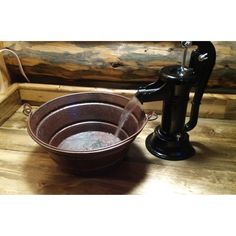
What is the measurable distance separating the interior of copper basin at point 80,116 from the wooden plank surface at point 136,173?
82 millimetres

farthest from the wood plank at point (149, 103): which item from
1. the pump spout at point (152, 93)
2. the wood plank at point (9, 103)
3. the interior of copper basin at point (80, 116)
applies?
the pump spout at point (152, 93)

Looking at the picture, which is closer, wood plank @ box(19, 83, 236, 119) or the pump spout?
the pump spout

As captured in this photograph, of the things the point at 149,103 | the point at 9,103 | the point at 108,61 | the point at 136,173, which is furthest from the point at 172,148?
the point at 9,103

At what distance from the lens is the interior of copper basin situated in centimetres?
80

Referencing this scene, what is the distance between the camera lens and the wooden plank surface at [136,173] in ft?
2.27

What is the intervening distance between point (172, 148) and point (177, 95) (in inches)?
6.8

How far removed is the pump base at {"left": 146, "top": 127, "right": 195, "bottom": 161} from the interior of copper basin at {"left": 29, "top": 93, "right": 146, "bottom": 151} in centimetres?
10

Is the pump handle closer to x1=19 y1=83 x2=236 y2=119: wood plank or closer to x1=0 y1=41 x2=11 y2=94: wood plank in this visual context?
x1=19 y1=83 x2=236 y2=119: wood plank

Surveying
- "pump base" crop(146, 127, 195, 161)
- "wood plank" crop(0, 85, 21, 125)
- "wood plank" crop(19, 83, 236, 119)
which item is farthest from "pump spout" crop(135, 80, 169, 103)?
"wood plank" crop(0, 85, 21, 125)

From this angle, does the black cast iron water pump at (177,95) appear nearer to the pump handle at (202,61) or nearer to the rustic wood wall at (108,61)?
the pump handle at (202,61)

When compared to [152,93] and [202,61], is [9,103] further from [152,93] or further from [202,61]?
[202,61]
